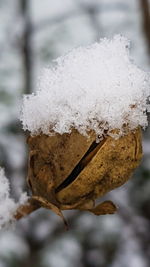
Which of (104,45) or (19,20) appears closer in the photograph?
(104,45)

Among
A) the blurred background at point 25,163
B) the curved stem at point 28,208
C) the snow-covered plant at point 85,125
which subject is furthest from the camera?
the blurred background at point 25,163

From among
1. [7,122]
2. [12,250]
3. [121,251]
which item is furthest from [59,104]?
[121,251]

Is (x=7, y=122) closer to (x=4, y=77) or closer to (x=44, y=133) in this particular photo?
(x=4, y=77)

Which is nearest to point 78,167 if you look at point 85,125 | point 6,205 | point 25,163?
point 85,125

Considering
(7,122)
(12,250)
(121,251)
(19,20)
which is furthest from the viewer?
(19,20)

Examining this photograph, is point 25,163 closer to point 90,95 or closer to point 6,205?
point 6,205

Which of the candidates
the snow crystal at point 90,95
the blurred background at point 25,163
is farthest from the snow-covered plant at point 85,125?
the blurred background at point 25,163

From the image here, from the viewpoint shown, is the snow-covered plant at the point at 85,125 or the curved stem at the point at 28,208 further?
the curved stem at the point at 28,208

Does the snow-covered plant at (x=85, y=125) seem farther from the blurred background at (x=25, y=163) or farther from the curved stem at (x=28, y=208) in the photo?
the blurred background at (x=25, y=163)
